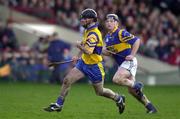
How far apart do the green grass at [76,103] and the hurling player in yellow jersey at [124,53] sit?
433 millimetres

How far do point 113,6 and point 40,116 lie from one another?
16.1 m

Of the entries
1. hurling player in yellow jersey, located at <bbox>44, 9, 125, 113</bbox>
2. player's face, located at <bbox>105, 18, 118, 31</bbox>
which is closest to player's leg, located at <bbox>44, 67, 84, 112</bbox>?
hurling player in yellow jersey, located at <bbox>44, 9, 125, 113</bbox>

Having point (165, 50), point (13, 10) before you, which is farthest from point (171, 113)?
point (13, 10)

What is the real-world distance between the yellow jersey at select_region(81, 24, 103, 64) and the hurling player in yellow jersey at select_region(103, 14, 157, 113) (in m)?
0.73

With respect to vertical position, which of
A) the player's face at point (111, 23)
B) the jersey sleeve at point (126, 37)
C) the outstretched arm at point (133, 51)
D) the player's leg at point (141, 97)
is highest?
the player's face at point (111, 23)

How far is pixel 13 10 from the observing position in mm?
29094

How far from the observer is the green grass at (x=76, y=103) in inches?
538

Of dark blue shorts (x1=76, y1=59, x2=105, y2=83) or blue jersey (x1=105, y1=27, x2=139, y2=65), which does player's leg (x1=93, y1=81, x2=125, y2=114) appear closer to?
dark blue shorts (x1=76, y1=59, x2=105, y2=83)

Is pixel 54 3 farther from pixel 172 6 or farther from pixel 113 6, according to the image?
pixel 172 6

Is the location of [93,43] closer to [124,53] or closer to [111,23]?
[111,23]

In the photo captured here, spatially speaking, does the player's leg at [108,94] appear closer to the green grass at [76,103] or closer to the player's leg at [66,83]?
the green grass at [76,103]

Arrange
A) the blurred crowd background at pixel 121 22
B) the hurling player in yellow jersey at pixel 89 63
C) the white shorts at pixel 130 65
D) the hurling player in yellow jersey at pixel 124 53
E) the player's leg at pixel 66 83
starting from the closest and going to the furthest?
1. the hurling player in yellow jersey at pixel 89 63
2. the player's leg at pixel 66 83
3. the hurling player in yellow jersey at pixel 124 53
4. the white shorts at pixel 130 65
5. the blurred crowd background at pixel 121 22

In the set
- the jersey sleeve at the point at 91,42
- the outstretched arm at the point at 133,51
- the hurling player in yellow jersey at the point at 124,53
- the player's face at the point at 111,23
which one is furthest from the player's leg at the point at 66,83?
the player's face at the point at 111,23

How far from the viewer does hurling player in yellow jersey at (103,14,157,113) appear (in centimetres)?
1425
